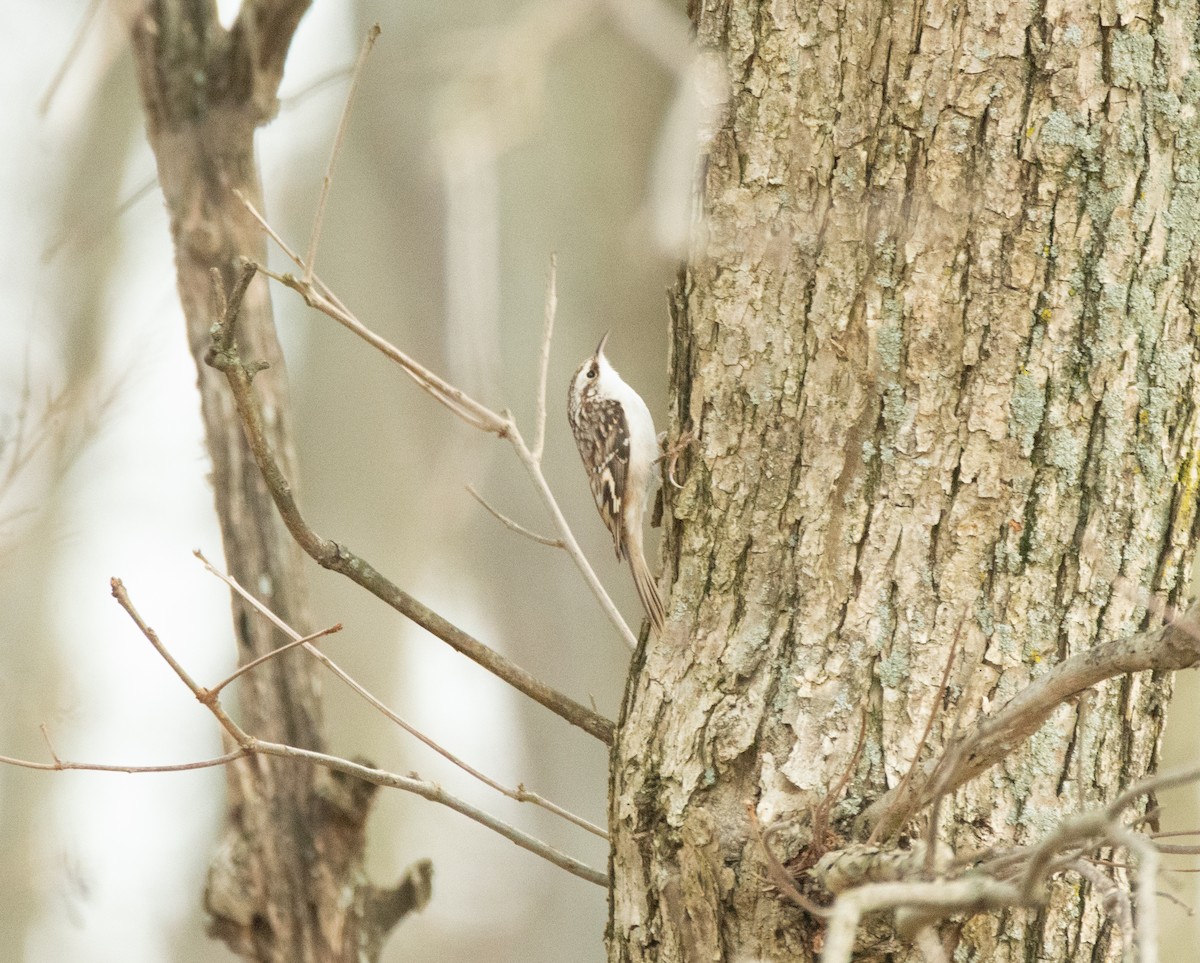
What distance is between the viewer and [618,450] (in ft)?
11.7

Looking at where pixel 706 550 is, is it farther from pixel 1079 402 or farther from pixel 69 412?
pixel 69 412

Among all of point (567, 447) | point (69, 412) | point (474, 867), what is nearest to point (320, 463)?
point (567, 447)

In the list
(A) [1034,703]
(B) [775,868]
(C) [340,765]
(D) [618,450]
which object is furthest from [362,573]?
(D) [618,450]

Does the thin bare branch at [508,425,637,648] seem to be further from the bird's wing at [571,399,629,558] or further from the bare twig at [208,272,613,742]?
the bird's wing at [571,399,629,558]

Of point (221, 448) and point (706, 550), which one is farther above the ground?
point (221, 448)

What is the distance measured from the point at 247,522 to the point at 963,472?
156 centimetres

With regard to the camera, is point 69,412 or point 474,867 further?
point 474,867

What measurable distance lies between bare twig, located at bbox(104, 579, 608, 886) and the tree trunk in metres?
0.19

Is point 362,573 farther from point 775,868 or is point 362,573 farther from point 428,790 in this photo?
point 775,868

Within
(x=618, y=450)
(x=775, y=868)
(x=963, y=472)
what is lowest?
(x=775, y=868)

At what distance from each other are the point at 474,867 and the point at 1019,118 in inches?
266

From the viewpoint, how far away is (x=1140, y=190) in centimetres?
174

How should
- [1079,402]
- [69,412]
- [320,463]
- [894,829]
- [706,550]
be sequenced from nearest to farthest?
[894,829]
[1079,402]
[706,550]
[69,412]
[320,463]

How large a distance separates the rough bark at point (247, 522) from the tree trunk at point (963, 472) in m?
1.05
